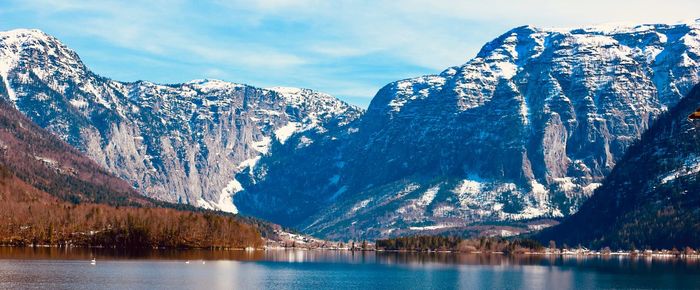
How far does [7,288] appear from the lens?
7805 inches

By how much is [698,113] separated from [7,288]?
13401 cm

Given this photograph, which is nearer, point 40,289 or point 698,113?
point 698,113

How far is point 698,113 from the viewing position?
110125 mm

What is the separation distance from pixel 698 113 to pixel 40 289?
430 ft

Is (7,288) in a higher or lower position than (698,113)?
lower

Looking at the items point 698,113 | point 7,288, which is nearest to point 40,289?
point 7,288

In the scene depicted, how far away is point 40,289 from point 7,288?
5.74 meters

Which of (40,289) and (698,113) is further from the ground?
(698,113)

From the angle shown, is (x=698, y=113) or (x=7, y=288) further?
(x=7, y=288)

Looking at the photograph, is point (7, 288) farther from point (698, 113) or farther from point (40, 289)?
→ point (698, 113)
